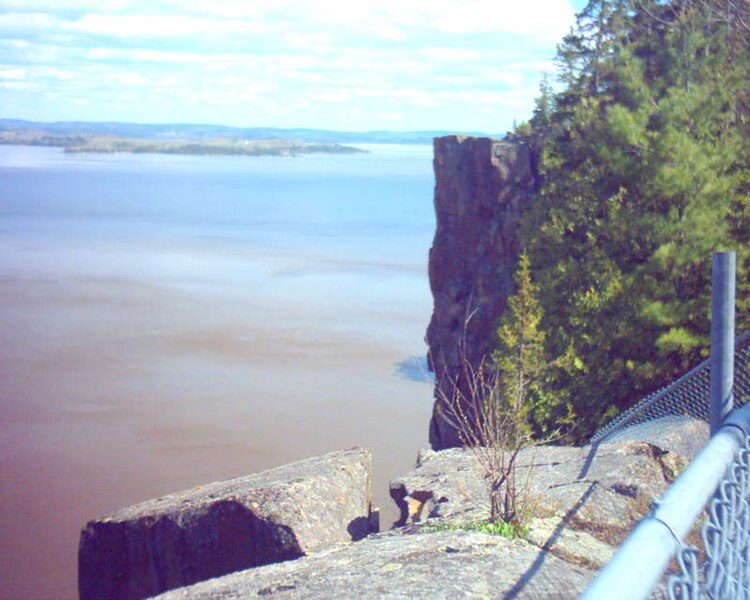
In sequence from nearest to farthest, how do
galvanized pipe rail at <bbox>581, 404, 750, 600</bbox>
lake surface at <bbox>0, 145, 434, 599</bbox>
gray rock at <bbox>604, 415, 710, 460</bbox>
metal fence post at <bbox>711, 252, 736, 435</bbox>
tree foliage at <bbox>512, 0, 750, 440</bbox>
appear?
galvanized pipe rail at <bbox>581, 404, 750, 600</bbox>
metal fence post at <bbox>711, 252, 736, 435</bbox>
gray rock at <bbox>604, 415, 710, 460</bbox>
tree foliage at <bbox>512, 0, 750, 440</bbox>
lake surface at <bbox>0, 145, 434, 599</bbox>

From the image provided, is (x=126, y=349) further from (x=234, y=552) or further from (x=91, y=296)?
(x=234, y=552)

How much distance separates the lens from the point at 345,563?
18.9 feet

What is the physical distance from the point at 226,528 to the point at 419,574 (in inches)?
111

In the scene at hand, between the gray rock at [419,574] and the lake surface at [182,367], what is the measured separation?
418 centimetres

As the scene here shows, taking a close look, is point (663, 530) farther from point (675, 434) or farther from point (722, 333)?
→ point (675, 434)

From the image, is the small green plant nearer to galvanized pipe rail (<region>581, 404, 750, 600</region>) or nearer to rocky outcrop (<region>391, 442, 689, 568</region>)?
rocky outcrop (<region>391, 442, 689, 568</region>)

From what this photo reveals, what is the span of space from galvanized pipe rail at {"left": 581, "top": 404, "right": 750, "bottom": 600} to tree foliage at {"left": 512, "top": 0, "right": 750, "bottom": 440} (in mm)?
14031

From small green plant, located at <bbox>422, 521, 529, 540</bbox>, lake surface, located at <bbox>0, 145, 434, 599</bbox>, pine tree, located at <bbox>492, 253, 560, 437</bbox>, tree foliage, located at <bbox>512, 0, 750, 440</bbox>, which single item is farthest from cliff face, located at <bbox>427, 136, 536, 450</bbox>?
small green plant, located at <bbox>422, 521, 529, 540</bbox>

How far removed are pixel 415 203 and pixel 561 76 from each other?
72441 mm

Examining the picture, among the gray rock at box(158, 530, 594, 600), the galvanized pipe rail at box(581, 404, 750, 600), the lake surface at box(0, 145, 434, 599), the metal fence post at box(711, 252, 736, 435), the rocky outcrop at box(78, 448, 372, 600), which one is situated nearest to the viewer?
the galvanized pipe rail at box(581, 404, 750, 600)

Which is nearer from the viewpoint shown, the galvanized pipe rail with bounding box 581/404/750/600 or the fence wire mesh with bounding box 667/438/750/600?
the galvanized pipe rail with bounding box 581/404/750/600

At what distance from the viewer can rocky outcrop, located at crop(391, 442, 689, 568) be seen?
5965 mm

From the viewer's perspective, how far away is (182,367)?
1284 inches

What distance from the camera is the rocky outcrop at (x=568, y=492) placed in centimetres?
596
